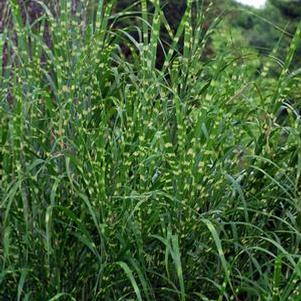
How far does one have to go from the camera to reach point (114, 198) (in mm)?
2510

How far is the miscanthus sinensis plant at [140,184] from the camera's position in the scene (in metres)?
2.47

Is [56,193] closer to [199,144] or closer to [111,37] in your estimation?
[199,144]

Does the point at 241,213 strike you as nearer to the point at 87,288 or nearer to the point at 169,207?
the point at 169,207

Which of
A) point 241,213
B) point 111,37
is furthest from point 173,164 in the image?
point 111,37

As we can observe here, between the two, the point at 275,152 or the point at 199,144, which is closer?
the point at 199,144

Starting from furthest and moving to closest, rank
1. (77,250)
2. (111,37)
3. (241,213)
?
(111,37) < (241,213) < (77,250)

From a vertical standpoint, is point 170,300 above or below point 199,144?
below

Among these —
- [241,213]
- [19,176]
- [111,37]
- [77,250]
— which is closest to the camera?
[19,176]

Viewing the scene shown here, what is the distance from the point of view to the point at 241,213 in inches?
108

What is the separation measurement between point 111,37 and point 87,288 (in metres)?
0.88

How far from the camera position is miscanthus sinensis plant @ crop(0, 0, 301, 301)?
2.47 m

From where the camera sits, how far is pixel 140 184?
101 inches

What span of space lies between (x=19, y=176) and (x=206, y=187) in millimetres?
550

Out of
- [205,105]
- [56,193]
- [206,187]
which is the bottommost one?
[56,193]
